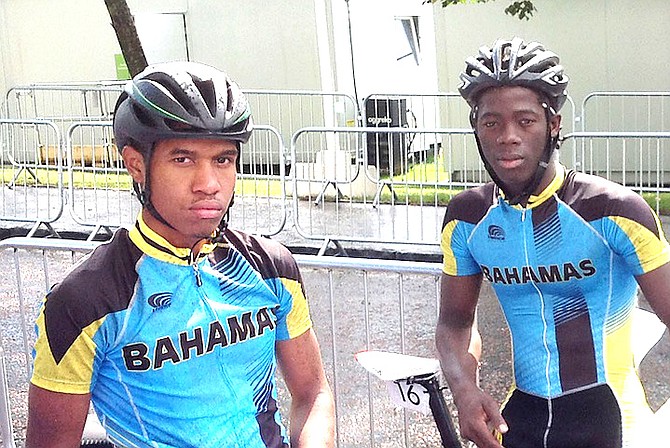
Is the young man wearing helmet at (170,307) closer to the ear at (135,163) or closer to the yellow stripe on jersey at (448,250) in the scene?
the ear at (135,163)

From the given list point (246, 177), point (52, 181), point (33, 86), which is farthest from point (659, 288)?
point (33, 86)

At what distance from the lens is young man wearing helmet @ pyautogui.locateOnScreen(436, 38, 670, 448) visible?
2473 millimetres

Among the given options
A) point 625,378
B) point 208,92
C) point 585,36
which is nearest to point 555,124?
point 625,378

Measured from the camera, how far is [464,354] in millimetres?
2758

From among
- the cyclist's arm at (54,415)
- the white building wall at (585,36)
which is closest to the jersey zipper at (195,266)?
the cyclist's arm at (54,415)

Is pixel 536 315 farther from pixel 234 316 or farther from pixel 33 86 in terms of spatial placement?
pixel 33 86

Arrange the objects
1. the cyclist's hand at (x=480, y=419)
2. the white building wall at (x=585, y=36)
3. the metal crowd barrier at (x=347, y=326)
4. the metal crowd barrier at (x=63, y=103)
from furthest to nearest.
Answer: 1. the metal crowd barrier at (x=63, y=103)
2. the white building wall at (x=585, y=36)
3. the metal crowd barrier at (x=347, y=326)
4. the cyclist's hand at (x=480, y=419)

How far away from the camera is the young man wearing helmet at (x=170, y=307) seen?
2104 millimetres

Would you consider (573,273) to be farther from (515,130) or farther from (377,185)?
(377,185)

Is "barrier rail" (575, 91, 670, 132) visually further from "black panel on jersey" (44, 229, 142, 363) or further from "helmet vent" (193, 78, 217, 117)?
"black panel on jersey" (44, 229, 142, 363)

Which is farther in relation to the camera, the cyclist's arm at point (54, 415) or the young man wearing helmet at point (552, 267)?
the young man wearing helmet at point (552, 267)

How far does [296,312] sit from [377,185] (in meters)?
8.52

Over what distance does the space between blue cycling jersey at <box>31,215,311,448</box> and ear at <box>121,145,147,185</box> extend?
0.11 m

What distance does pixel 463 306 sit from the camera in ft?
9.20
